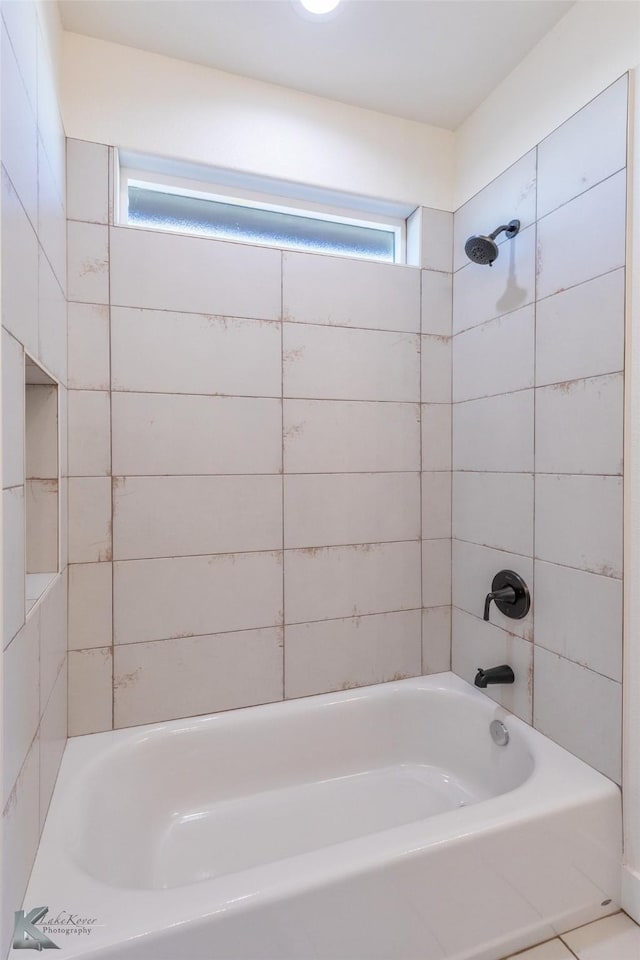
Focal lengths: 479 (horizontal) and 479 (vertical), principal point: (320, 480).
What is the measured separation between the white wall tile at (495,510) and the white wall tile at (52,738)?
149 cm

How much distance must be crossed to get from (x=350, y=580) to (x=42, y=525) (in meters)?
1.08

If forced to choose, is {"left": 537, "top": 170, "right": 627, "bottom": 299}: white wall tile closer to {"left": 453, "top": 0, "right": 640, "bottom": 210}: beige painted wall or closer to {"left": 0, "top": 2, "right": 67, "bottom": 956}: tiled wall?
{"left": 453, "top": 0, "right": 640, "bottom": 210}: beige painted wall

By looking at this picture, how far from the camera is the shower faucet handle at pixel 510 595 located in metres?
1.62

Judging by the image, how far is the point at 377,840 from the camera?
1120mm

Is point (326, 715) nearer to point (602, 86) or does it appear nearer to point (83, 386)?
point (83, 386)

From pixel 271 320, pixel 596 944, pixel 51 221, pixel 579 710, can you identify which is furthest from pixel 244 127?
pixel 596 944

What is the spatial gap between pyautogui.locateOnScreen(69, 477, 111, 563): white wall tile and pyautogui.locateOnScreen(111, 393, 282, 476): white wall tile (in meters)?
0.09

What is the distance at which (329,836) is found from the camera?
154 centimetres

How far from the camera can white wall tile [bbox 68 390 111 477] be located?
155 centimetres

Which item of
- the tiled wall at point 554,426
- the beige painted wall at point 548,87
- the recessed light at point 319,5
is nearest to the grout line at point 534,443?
the tiled wall at point 554,426

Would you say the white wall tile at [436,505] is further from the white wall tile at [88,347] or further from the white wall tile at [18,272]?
the white wall tile at [18,272]

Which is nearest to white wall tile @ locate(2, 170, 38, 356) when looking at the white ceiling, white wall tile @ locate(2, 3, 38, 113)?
white wall tile @ locate(2, 3, 38, 113)

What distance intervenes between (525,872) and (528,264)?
175cm

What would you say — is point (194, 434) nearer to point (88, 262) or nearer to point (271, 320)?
point (271, 320)
